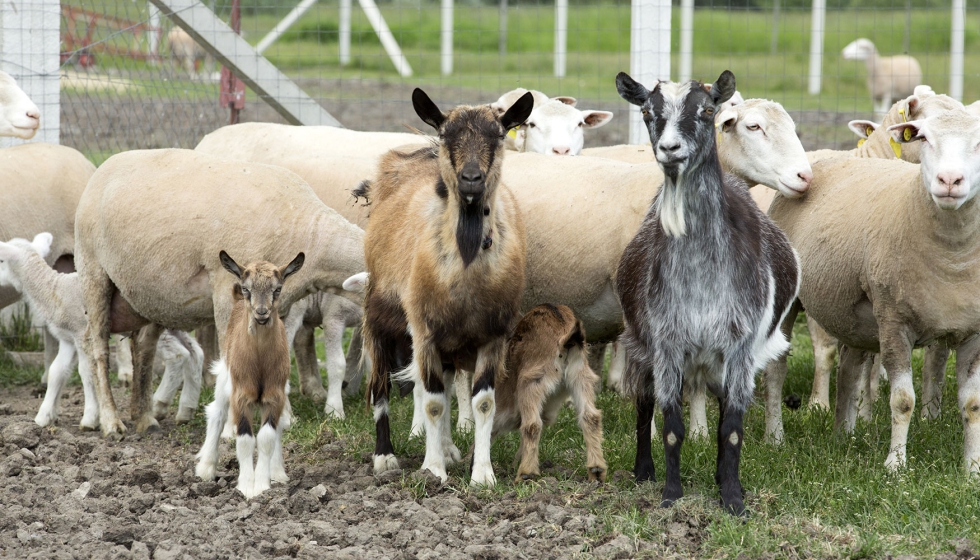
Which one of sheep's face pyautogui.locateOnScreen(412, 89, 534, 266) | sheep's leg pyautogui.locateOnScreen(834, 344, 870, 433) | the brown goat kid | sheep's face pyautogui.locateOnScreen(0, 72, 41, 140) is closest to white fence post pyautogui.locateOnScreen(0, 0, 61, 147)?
sheep's face pyautogui.locateOnScreen(0, 72, 41, 140)

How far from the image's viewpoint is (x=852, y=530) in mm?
4840

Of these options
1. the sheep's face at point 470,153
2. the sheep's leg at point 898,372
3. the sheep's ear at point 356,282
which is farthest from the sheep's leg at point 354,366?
the sheep's leg at point 898,372

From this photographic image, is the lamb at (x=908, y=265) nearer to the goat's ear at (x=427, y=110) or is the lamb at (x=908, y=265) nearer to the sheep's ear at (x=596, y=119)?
the goat's ear at (x=427, y=110)

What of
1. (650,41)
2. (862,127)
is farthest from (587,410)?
(650,41)

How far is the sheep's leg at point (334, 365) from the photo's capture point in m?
7.52

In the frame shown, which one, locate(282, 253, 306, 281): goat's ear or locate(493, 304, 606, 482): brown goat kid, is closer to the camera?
locate(493, 304, 606, 482): brown goat kid

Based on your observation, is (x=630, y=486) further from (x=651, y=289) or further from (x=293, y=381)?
(x=293, y=381)

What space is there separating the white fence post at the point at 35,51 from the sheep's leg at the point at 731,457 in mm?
6907

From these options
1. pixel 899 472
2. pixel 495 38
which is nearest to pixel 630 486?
pixel 899 472

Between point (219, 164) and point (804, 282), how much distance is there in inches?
147

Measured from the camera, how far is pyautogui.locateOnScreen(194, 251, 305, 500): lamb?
5.58 metres

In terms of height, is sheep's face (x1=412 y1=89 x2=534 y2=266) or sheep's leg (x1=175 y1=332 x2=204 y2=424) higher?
sheep's face (x1=412 y1=89 x2=534 y2=266)

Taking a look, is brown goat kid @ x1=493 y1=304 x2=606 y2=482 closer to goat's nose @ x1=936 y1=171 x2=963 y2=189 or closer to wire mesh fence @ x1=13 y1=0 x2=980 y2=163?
goat's nose @ x1=936 y1=171 x2=963 y2=189

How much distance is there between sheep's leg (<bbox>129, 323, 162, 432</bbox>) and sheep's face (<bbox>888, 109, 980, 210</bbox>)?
474 centimetres
